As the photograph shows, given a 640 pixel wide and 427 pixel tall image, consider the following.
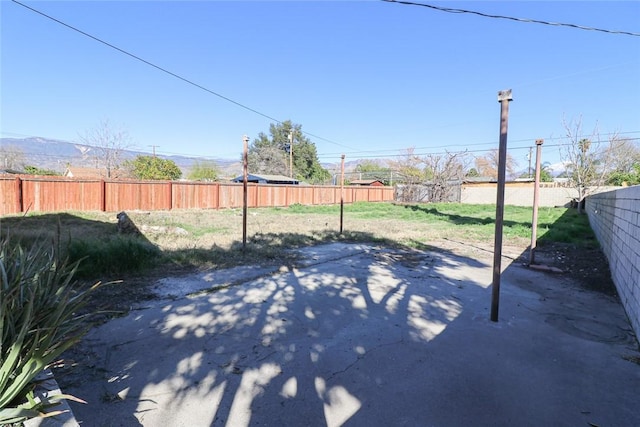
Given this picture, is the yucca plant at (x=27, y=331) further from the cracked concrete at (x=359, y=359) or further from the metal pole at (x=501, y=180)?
the metal pole at (x=501, y=180)

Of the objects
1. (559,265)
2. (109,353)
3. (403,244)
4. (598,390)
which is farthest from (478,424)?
(403,244)

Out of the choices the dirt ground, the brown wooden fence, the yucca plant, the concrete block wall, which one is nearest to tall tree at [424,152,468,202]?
the concrete block wall

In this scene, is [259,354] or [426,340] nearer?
[259,354]

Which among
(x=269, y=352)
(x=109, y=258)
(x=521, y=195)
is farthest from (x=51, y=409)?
(x=521, y=195)

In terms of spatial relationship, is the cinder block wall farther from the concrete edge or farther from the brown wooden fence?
the brown wooden fence

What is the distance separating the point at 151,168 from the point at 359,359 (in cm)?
4127

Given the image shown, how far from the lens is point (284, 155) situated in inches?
2013

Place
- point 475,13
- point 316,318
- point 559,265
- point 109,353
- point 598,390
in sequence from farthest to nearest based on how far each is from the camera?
1. point 559,265
2. point 475,13
3. point 316,318
4. point 109,353
5. point 598,390

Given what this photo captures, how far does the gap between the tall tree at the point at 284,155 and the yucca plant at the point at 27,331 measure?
47.9 m

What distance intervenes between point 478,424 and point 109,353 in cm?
254

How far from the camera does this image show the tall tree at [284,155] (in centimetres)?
4975

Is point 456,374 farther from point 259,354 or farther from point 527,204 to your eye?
point 527,204

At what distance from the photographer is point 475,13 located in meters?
5.36

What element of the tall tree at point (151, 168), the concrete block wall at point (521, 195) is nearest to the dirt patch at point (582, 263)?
the concrete block wall at point (521, 195)
